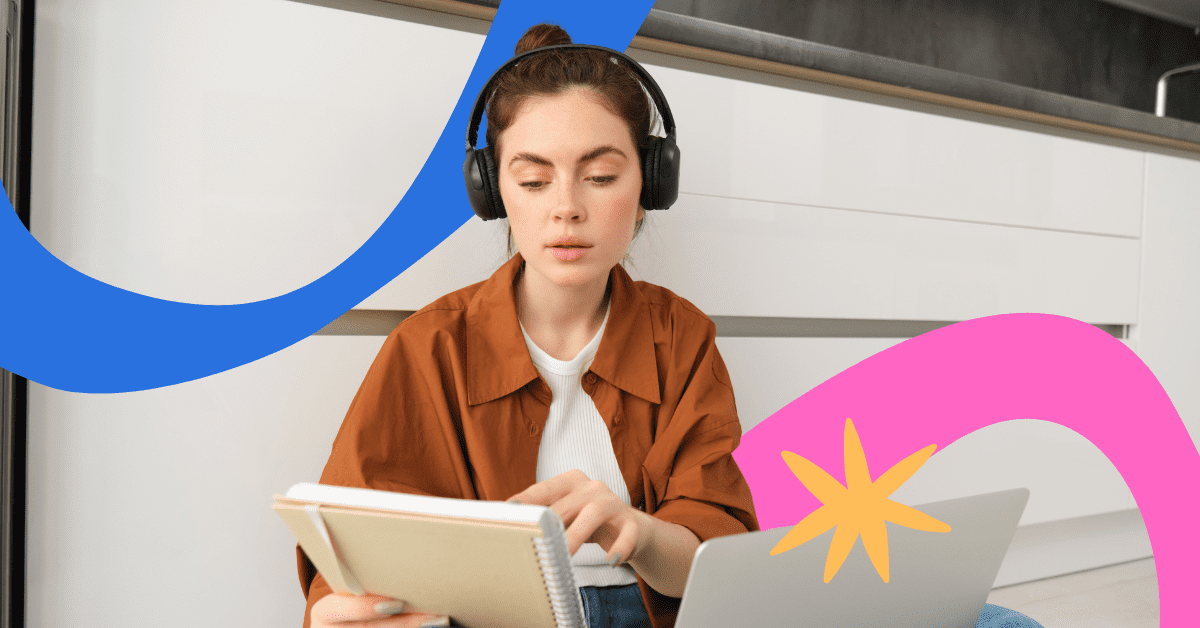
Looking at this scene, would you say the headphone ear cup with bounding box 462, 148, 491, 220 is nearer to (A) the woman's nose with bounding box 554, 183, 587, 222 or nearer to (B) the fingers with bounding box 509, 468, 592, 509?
(A) the woman's nose with bounding box 554, 183, 587, 222

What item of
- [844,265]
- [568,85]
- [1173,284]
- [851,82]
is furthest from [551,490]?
[1173,284]

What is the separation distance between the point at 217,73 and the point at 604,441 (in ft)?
2.08

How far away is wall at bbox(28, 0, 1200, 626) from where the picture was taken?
2.72 ft

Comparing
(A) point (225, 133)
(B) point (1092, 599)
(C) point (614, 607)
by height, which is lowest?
(B) point (1092, 599)

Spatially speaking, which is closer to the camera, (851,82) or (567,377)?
(567,377)

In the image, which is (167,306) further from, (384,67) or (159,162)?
(384,67)

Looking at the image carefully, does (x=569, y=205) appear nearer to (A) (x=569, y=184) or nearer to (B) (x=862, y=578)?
(A) (x=569, y=184)

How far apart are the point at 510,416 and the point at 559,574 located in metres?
0.33

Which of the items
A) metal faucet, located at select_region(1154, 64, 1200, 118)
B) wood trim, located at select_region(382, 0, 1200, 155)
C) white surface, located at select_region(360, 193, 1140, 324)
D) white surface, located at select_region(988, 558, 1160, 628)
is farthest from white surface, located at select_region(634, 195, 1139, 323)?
metal faucet, located at select_region(1154, 64, 1200, 118)

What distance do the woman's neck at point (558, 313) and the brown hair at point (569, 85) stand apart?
148mm

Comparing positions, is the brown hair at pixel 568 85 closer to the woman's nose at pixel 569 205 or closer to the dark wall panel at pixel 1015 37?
the woman's nose at pixel 569 205

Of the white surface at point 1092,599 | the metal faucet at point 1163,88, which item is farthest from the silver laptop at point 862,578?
the metal faucet at point 1163,88

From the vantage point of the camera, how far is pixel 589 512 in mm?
554

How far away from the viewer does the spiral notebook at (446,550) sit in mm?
417
